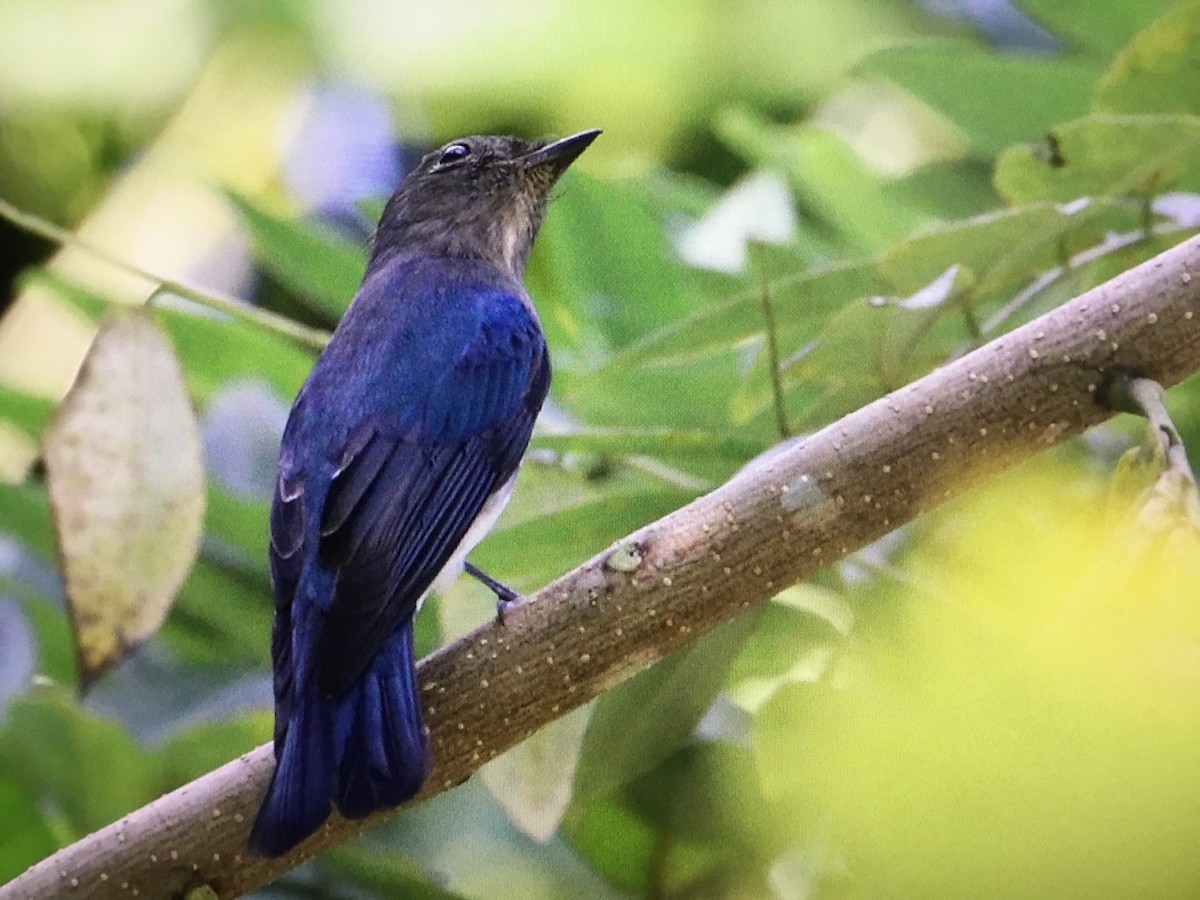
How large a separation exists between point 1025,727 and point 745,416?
2.12ft

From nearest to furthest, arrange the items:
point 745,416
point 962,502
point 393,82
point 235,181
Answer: point 745,416, point 962,502, point 393,82, point 235,181

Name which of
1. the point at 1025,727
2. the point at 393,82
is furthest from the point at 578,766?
the point at 393,82

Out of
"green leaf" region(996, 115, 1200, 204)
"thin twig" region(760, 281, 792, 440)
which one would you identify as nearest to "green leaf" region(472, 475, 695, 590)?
"thin twig" region(760, 281, 792, 440)

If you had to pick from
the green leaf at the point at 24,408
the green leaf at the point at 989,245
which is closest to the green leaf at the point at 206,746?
the green leaf at the point at 24,408

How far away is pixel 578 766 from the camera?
1817mm

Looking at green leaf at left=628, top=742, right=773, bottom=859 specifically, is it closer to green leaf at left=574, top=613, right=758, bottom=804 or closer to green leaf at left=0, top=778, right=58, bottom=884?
green leaf at left=574, top=613, right=758, bottom=804

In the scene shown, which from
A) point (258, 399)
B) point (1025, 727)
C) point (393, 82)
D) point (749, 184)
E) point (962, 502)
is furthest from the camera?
point (393, 82)

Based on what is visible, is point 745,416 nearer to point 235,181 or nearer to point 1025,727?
point 1025,727

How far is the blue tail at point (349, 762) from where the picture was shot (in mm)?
1561

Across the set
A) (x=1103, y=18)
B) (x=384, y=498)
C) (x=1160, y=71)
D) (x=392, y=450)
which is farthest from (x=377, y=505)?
(x=1103, y=18)

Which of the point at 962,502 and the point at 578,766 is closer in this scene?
the point at 578,766

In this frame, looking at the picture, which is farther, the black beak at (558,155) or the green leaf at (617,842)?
the black beak at (558,155)

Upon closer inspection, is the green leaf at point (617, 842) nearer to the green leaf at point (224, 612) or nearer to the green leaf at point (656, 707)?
the green leaf at point (656, 707)

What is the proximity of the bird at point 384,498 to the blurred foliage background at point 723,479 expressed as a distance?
0.26 feet
